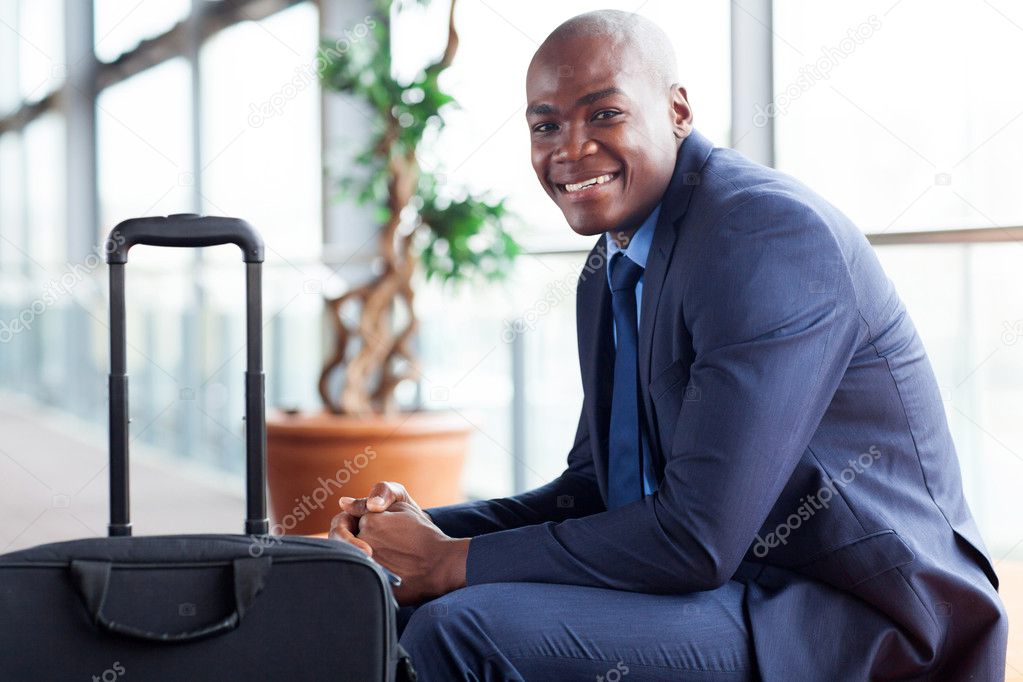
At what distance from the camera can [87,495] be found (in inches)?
171

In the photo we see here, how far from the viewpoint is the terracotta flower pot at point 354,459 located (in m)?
3.07

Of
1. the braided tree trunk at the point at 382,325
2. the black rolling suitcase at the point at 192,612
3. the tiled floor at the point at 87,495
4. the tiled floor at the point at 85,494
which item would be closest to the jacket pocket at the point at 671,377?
the black rolling suitcase at the point at 192,612

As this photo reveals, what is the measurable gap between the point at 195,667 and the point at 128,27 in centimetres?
665

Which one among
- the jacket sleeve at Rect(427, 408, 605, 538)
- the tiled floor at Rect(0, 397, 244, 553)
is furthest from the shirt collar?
the tiled floor at Rect(0, 397, 244, 553)

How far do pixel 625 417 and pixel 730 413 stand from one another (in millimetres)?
302

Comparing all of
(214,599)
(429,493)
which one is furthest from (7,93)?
(214,599)

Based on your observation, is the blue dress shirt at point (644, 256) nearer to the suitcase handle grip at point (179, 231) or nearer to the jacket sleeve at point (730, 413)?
the jacket sleeve at point (730, 413)

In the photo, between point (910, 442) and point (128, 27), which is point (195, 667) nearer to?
point (910, 442)

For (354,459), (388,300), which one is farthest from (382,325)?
(354,459)

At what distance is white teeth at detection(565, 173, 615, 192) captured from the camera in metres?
1.40

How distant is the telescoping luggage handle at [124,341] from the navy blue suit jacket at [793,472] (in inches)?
10.1

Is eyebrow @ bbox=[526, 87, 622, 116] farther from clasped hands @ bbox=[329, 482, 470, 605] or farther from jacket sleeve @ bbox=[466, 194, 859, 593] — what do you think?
clasped hands @ bbox=[329, 482, 470, 605]

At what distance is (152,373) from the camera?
19.2 ft

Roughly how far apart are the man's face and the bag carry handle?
2.28 feet
